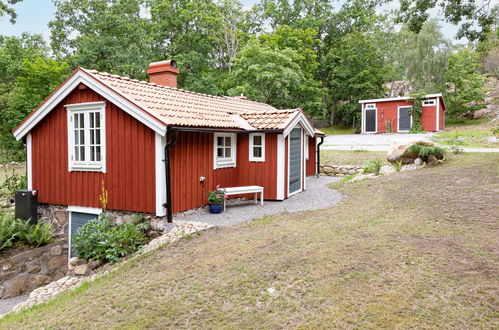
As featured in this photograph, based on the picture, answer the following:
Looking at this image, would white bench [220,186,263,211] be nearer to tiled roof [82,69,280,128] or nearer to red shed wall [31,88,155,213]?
tiled roof [82,69,280,128]

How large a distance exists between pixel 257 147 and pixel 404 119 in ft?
69.3

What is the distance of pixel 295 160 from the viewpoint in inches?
455

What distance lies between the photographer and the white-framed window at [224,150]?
9.83m

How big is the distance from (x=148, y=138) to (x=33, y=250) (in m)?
3.98

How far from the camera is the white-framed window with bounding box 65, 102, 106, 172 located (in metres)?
8.48

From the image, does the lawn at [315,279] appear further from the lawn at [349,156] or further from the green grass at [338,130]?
the green grass at [338,130]

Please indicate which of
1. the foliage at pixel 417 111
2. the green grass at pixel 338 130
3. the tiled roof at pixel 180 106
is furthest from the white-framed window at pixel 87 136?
the green grass at pixel 338 130

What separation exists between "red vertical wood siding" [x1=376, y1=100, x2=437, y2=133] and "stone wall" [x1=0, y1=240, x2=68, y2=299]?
25871 millimetres

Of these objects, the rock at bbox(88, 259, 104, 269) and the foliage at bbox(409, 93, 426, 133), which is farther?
the foliage at bbox(409, 93, 426, 133)

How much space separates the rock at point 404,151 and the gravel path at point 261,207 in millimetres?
3270

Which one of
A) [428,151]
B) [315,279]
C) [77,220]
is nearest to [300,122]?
[428,151]

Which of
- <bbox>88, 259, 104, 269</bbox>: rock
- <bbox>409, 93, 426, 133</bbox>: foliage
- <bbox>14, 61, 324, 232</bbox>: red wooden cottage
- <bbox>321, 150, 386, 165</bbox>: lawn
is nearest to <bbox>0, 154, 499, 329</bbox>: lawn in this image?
<bbox>88, 259, 104, 269</bbox>: rock

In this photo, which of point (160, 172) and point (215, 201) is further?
point (215, 201)

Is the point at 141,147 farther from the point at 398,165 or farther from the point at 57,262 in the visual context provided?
the point at 398,165
